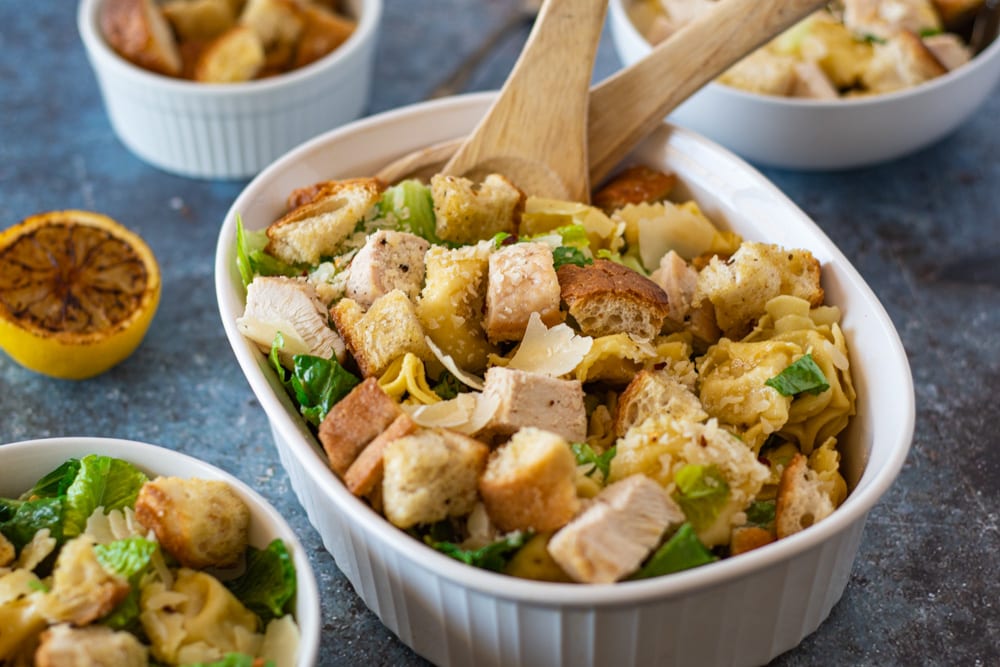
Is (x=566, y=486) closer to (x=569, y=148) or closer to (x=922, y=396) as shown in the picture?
(x=569, y=148)

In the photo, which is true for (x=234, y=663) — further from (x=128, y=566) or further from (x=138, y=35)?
(x=138, y=35)

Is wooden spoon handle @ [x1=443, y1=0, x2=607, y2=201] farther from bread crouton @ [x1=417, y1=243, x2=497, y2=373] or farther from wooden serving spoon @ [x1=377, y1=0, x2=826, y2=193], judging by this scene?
bread crouton @ [x1=417, y1=243, x2=497, y2=373]

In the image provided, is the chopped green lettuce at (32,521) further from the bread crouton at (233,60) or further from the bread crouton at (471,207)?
the bread crouton at (233,60)

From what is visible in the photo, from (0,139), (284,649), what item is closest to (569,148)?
(284,649)

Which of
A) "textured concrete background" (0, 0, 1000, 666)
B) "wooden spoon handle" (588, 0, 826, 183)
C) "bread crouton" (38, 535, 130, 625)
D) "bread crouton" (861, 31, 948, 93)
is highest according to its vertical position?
"wooden spoon handle" (588, 0, 826, 183)

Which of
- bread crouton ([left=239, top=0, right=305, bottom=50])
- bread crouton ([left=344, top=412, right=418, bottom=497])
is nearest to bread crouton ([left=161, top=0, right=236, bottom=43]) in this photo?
bread crouton ([left=239, top=0, right=305, bottom=50])

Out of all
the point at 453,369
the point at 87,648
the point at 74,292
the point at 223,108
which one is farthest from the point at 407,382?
the point at 223,108
